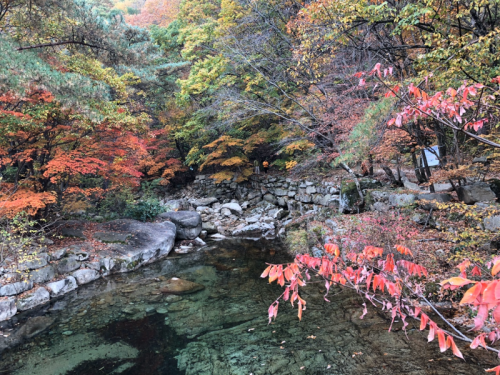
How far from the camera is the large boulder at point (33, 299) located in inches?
229

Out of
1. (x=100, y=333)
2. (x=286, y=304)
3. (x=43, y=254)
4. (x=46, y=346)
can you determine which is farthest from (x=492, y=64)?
(x=43, y=254)

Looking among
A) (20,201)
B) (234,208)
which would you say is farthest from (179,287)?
(234,208)

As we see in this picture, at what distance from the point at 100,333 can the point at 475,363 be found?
541cm

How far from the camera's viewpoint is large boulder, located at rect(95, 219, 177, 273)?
8.16 metres

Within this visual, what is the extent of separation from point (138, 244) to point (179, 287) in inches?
114

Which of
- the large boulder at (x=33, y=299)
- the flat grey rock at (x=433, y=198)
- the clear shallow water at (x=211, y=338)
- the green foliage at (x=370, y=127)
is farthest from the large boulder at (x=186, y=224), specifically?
the flat grey rock at (x=433, y=198)

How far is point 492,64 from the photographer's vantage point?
4.54m

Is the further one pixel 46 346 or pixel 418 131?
pixel 418 131

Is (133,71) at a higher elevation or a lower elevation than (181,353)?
higher

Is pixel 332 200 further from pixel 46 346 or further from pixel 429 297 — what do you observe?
pixel 46 346

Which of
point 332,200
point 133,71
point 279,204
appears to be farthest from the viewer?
point 279,204

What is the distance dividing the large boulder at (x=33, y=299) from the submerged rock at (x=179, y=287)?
94.2 inches

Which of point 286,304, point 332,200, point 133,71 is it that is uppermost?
point 133,71

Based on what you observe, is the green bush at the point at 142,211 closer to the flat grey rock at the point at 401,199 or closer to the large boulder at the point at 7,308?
the large boulder at the point at 7,308
